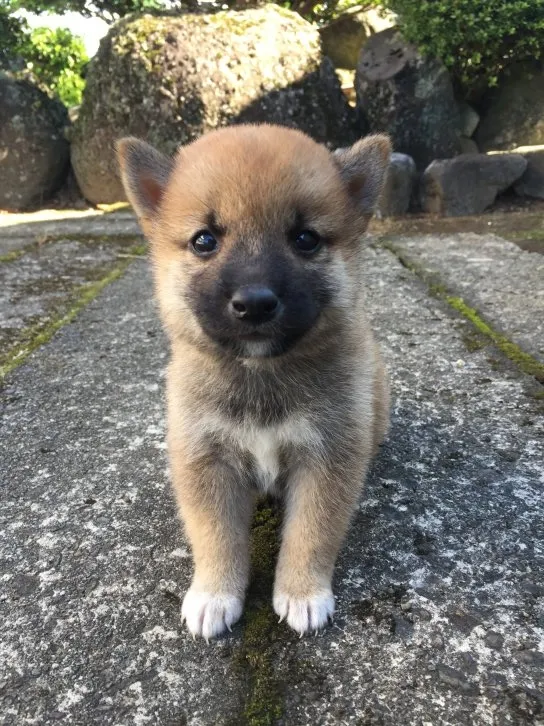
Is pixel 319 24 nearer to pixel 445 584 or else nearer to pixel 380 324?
pixel 380 324

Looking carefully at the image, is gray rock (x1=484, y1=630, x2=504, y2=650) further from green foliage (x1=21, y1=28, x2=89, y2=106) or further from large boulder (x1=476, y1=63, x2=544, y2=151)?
green foliage (x1=21, y1=28, x2=89, y2=106)

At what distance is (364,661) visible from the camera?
4.32 ft

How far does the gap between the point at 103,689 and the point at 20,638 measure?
0.86 feet

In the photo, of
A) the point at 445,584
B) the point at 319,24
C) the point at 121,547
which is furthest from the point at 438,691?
the point at 319,24

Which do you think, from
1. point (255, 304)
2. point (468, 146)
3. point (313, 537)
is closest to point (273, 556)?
point (313, 537)

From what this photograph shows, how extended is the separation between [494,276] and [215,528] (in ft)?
8.83

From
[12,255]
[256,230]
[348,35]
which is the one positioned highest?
[348,35]

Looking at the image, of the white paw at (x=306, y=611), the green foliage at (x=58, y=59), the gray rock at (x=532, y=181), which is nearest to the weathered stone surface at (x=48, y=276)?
the white paw at (x=306, y=611)

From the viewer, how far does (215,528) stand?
162 cm

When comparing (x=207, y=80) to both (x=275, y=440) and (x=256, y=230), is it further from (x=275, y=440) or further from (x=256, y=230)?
(x=275, y=440)

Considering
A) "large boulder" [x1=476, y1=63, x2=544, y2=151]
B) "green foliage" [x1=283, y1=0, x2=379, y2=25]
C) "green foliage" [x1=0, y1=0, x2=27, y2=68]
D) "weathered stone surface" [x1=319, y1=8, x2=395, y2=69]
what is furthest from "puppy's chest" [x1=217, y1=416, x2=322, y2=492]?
"weathered stone surface" [x1=319, y1=8, x2=395, y2=69]

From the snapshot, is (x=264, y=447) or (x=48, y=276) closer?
(x=264, y=447)

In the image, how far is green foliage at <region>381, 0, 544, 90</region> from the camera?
568 cm

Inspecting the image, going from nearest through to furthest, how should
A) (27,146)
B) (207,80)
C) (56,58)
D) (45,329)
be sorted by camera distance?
(45,329)
(207,80)
(27,146)
(56,58)
